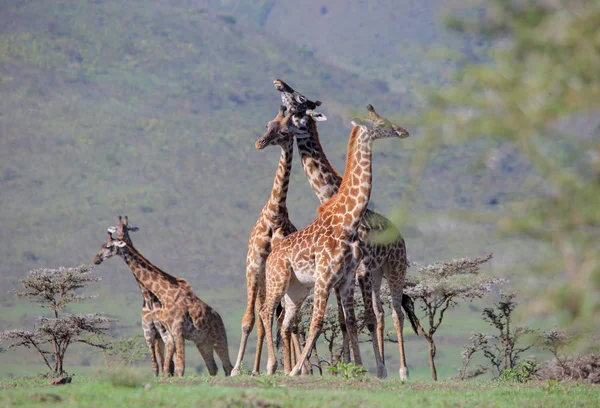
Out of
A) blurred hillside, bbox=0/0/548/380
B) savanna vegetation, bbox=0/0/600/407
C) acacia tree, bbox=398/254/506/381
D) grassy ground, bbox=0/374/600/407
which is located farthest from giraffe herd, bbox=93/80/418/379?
blurred hillside, bbox=0/0/548/380

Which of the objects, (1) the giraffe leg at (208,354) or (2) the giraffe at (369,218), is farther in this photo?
(1) the giraffe leg at (208,354)

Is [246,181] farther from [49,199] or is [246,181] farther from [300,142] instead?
[300,142]

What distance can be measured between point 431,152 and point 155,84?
184 m

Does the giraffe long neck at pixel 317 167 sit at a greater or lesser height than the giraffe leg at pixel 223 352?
greater

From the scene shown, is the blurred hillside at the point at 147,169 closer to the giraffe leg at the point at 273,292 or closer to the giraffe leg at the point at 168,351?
the giraffe leg at the point at 168,351

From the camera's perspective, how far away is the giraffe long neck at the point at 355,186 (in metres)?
15.3

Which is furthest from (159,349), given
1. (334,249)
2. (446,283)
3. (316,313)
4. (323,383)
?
(446,283)

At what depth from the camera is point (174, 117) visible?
167 m

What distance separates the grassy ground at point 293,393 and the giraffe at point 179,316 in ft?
10.8

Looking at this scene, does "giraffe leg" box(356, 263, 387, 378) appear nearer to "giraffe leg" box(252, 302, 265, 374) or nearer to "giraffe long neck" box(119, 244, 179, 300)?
"giraffe leg" box(252, 302, 265, 374)

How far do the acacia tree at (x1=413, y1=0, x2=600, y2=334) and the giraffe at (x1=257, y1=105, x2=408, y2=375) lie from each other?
8194 millimetres

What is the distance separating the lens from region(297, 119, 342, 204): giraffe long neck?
1780 centimetres

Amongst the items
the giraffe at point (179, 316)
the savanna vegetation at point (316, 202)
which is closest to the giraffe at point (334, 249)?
the savanna vegetation at point (316, 202)

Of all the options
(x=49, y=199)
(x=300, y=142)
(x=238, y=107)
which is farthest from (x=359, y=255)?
(x=238, y=107)
